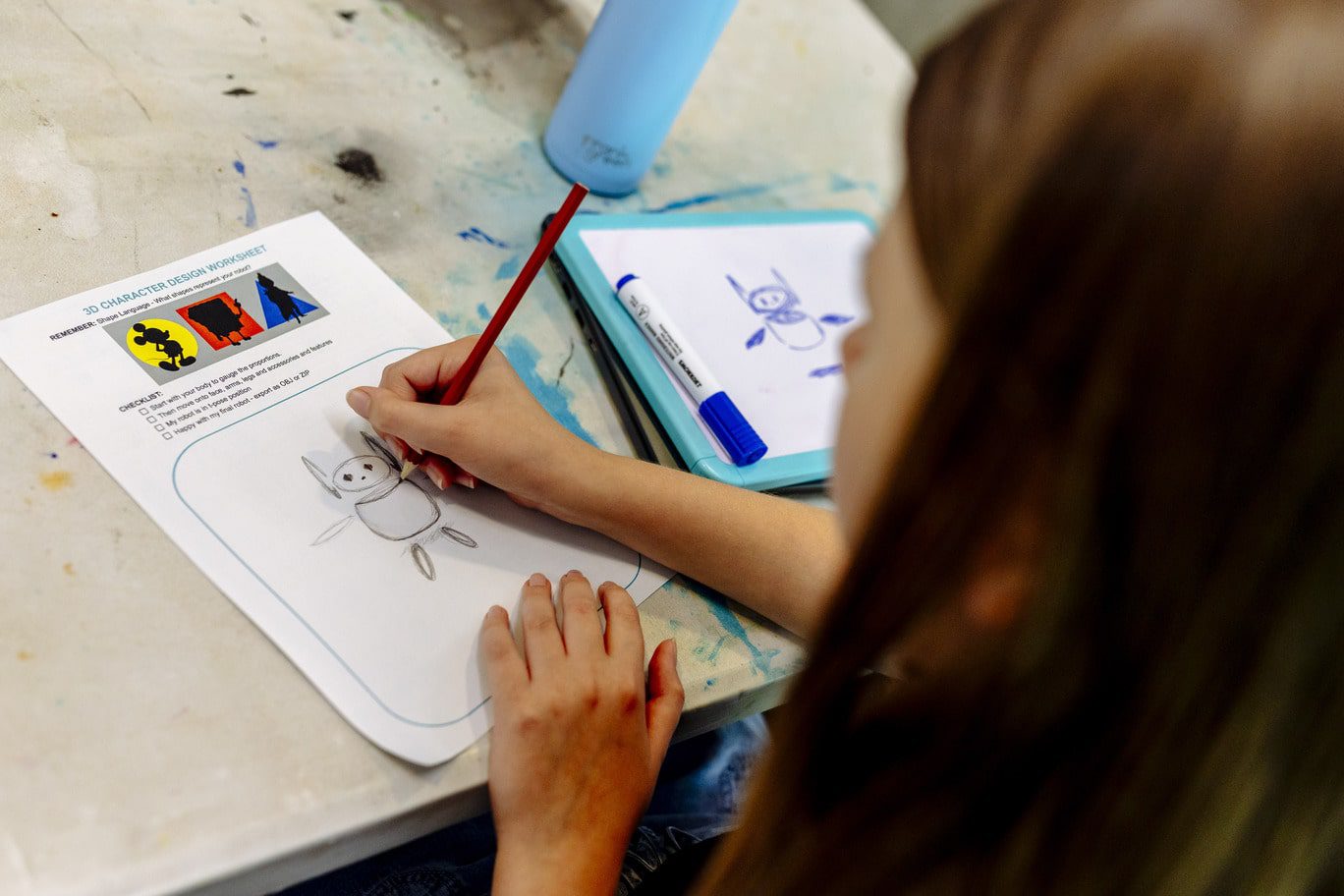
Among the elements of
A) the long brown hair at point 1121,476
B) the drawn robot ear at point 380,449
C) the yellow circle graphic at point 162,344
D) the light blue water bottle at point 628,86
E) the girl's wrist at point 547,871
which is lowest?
the girl's wrist at point 547,871

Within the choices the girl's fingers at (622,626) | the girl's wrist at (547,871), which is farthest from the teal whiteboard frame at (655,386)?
the girl's wrist at (547,871)

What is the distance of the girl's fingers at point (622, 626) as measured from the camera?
45 cm

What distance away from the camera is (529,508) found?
0.50 meters

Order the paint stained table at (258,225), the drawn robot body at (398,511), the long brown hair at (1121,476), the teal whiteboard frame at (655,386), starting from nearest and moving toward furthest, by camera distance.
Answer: the long brown hair at (1121,476), the paint stained table at (258,225), the drawn robot body at (398,511), the teal whiteboard frame at (655,386)

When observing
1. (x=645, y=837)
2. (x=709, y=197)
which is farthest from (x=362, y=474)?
(x=709, y=197)

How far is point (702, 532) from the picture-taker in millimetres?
499

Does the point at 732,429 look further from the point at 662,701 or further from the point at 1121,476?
the point at 1121,476

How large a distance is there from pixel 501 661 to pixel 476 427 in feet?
0.38

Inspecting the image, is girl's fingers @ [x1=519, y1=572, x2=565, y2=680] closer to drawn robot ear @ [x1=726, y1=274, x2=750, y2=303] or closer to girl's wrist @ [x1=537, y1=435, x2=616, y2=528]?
girl's wrist @ [x1=537, y1=435, x2=616, y2=528]

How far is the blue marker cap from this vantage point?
22.0 inches

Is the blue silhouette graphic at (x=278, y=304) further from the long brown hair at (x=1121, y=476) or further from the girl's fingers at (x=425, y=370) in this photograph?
the long brown hair at (x=1121, y=476)

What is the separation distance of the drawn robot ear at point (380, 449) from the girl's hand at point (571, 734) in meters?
0.10

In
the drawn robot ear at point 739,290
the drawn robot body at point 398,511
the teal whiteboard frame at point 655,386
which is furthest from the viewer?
the drawn robot ear at point 739,290

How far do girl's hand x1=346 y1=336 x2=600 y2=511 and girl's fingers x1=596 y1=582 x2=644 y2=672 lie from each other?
57mm
